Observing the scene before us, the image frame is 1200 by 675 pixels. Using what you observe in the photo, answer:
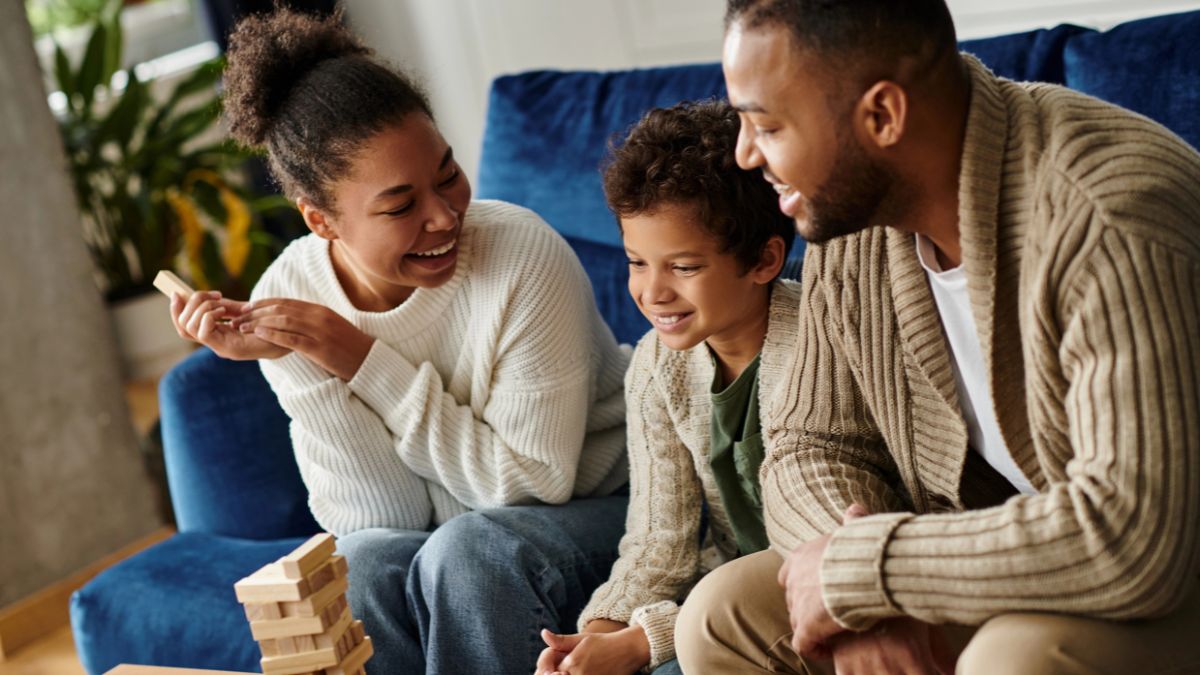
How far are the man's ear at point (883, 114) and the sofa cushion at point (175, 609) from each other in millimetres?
1183

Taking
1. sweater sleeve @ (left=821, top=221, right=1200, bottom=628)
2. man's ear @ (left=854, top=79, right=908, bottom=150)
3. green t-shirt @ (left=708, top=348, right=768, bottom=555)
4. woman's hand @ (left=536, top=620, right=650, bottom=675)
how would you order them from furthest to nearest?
green t-shirt @ (left=708, top=348, right=768, bottom=555)
woman's hand @ (left=536, top=620, right=650, bottom=675)
man's ear @ (left=854, top=79, right=908, bottom=150)
sweater sleeve @ (left=821, top=221, right=1200, bottom=628)

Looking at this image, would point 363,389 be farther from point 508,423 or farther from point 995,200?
point 995,200

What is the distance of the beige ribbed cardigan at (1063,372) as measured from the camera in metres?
1.09

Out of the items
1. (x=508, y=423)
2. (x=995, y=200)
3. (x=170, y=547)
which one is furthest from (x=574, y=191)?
(x=995, y=200)

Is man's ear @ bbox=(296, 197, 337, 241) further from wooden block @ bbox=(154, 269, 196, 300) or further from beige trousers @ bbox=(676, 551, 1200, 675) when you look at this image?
beige trousers @ bbox=(676, 551, 1200, 675)

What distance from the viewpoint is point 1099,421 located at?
1102 mm

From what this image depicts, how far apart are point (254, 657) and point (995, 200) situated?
1229 mm

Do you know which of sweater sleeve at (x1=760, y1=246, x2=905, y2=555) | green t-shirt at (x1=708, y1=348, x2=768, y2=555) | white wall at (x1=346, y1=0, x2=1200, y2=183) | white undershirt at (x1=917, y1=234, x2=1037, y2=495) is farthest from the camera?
white wall at (x1=346, y1=0, x2=1200, y2=183)

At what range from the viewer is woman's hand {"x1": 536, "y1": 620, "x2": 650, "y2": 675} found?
154 centimetres

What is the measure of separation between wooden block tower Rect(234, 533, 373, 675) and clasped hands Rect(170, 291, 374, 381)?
49cm

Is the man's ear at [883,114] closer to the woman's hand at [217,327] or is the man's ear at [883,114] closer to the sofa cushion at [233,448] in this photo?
the woman's hand at [217,327]

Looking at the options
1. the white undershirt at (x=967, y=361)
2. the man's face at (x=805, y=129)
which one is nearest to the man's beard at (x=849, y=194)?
the man's face at (x=805, y=129)

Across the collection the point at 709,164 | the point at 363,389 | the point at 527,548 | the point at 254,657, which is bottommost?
the point at 254,657

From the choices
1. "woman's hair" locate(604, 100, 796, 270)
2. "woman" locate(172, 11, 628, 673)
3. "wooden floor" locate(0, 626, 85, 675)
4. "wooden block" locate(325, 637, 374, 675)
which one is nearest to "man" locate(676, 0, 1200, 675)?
"woman's hair" locate(604, 100, 796, 270)
